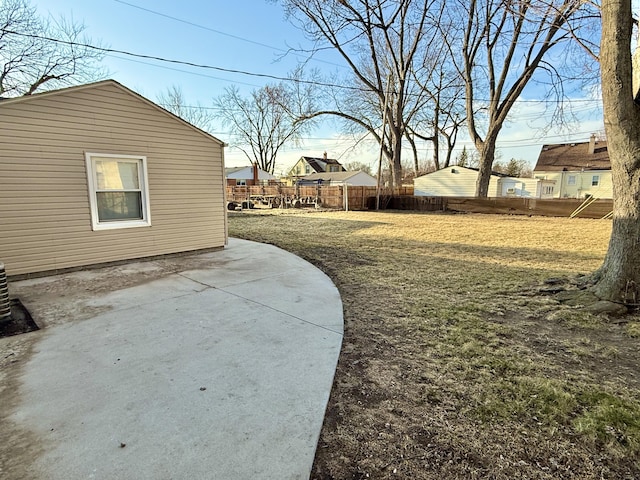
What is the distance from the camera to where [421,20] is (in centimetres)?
1719

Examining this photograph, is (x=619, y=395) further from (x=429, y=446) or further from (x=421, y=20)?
(x=421, y=20)

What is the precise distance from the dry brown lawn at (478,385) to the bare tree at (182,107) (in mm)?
27464

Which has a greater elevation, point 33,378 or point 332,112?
point 332,112

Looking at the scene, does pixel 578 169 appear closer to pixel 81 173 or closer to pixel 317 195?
pixel 317 195

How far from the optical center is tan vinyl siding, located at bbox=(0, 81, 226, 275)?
14.8 ft

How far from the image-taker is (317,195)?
20.9m

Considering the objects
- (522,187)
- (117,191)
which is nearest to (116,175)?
(117,191)

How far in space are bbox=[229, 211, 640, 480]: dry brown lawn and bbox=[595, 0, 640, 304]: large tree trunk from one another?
496 millimetres

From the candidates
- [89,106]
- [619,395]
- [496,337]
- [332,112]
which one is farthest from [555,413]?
[332,112]

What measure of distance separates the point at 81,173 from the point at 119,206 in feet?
2.45

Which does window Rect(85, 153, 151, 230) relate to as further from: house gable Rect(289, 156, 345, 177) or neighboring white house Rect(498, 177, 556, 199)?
house gable Rect(289, 156, 345, 177)

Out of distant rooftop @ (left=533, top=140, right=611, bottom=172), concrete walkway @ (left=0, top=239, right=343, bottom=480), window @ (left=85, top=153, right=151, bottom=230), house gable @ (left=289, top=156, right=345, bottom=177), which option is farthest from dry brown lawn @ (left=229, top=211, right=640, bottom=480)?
house gable @ (left=289, top=156, right=345, bottom=177)

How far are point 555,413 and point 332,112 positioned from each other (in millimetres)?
22623

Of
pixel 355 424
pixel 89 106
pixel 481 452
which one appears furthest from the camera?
pixel 89 106
